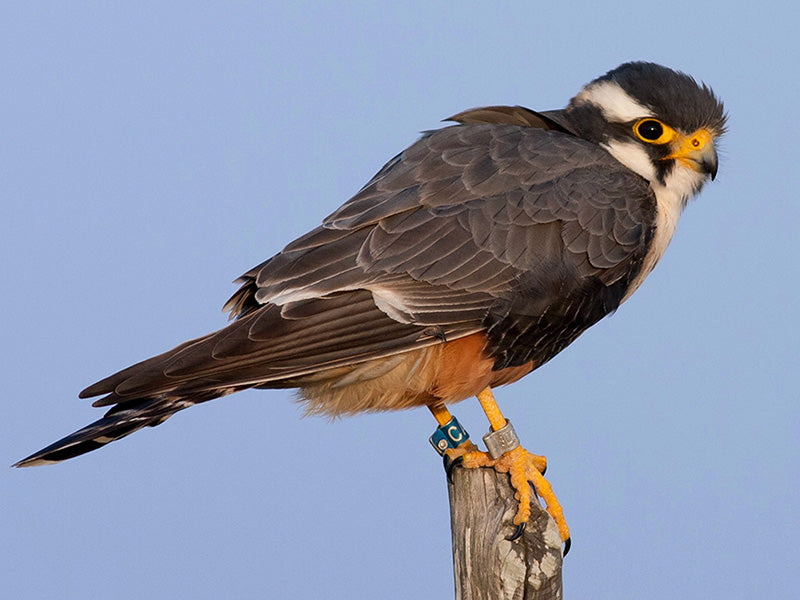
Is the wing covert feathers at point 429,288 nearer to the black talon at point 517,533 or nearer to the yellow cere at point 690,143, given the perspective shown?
the yellow cere at point 690,143

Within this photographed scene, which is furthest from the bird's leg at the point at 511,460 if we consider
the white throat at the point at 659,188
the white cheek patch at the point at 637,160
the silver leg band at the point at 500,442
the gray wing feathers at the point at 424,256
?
the white cheek patch at the point at 637,160

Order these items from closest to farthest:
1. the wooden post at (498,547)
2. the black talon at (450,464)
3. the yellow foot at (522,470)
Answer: the wooden post at (498,547) < the yellow foot at (522,470) < the black talon at (450,464)

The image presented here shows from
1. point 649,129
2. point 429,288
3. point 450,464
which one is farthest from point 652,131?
point 450,464

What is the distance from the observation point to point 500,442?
3.40 metres

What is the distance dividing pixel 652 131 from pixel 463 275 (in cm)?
88

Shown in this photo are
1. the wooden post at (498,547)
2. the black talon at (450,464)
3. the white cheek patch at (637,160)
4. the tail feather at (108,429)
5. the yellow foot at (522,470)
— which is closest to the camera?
the tail feather at (108,429)

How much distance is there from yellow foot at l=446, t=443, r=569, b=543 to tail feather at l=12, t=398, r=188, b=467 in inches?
37.4

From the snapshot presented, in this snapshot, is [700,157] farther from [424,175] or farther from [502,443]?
[502,443]

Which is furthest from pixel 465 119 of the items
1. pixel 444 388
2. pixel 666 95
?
pixel 444 388

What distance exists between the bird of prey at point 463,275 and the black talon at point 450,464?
0.03 m

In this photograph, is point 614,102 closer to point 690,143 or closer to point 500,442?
point 690,143

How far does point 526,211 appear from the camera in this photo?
3.34 meters

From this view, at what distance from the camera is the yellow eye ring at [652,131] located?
3.59m

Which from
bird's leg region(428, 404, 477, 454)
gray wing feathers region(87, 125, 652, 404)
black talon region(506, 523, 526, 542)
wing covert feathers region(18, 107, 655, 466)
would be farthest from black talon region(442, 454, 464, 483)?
gray wing feathers region(87, 125, 652, 404)
